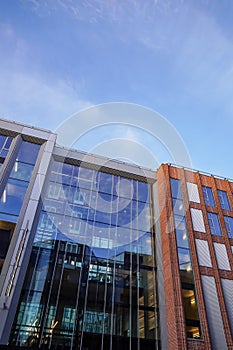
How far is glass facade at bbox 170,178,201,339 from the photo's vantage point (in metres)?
15.0

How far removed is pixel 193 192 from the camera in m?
21.7

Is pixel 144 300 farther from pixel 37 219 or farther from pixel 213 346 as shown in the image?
pixel 37 219

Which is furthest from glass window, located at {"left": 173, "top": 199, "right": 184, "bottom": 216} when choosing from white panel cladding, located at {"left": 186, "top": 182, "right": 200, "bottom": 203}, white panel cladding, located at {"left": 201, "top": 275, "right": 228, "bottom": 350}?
white panel cladding, located at {"left": 201, "top": 275, "right": 228, "bottom": 350}

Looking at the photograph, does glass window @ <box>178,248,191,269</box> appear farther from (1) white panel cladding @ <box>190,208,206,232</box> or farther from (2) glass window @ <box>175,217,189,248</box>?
(1) white panel cladding @ <box>190,208,206,232</box>

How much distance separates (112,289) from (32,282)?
487 cm

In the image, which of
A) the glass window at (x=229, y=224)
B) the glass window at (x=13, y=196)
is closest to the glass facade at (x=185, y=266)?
the glass window at (x=229, y=224)

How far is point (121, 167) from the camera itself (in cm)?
2152

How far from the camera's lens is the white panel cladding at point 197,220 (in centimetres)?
1956

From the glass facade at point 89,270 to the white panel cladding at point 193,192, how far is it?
3.78 meters

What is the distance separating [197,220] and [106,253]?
7900 millimetres

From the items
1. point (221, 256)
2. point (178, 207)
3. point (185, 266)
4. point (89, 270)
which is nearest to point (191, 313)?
point (185, 266)

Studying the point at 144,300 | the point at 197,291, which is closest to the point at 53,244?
the point at 144,300

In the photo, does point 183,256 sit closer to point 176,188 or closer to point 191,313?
point 191,313

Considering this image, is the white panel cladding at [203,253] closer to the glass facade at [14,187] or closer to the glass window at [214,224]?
the glass window at [214,224]
